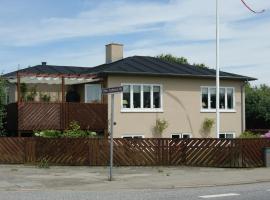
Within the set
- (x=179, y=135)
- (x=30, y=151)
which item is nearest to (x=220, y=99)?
(x=179, y=135)

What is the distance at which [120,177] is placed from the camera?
63.5ft

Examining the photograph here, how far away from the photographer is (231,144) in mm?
23469

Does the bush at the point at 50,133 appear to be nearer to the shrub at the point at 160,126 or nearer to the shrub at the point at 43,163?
the shrub at the point at 43,163

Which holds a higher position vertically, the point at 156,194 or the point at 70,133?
the point at 70,133

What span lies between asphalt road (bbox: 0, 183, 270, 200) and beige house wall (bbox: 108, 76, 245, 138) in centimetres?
1686

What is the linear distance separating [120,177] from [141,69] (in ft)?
50.4

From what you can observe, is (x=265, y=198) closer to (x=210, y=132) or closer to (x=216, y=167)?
(x=216, y=167)

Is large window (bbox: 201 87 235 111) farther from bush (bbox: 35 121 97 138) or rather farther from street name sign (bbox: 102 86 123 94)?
street name sign (bbox: 102 86 123 94)

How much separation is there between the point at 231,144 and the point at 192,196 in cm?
940

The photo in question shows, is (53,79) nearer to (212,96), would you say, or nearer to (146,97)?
(146,97)

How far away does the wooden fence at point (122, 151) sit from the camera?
23.9 m

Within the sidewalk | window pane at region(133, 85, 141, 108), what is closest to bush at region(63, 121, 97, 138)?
the sidewalk

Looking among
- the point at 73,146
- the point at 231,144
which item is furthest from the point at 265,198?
the point at 73,146

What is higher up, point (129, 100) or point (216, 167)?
point (129, 100)
